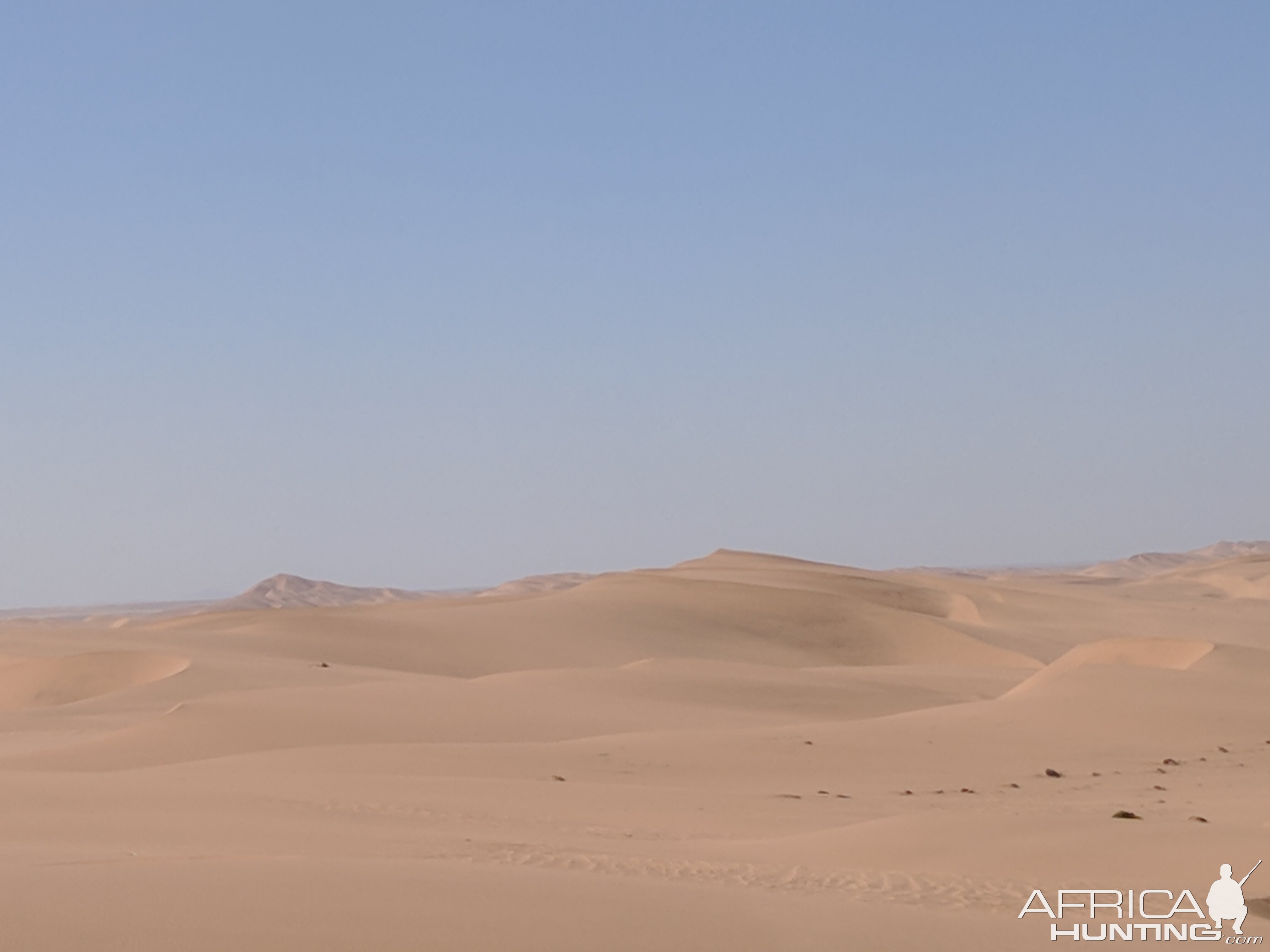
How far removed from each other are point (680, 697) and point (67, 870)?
12844 millimetres

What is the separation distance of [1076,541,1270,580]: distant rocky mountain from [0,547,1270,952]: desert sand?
87639mm

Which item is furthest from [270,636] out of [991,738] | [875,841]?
[875,841]

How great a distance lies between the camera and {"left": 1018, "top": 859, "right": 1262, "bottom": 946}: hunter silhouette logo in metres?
5.85

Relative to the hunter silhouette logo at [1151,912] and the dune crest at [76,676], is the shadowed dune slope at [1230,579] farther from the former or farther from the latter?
the hunter silhouette logo at [1151,912]

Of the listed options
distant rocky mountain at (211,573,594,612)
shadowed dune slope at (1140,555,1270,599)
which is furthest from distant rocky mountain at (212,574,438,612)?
shadowed dune slope at (1140,555,1270,599)

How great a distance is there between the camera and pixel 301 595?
10006cm

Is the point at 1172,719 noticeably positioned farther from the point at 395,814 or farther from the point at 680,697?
the point at 395,814

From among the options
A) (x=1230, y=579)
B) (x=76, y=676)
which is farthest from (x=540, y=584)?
(x=76, y=676)

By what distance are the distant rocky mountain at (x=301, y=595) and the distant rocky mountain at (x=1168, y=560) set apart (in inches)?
2189

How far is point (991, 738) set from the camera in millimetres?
13828

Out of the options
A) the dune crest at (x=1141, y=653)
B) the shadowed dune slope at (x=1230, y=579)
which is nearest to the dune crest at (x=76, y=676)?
the dune crest at (x=1141, y=653)

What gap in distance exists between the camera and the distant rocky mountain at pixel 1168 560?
113 metres

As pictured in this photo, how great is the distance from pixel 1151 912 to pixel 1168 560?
132727 mm

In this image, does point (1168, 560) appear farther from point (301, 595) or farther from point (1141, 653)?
point (1141, 653)
